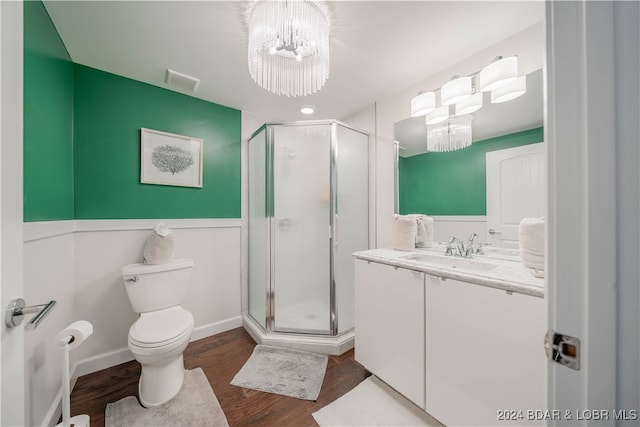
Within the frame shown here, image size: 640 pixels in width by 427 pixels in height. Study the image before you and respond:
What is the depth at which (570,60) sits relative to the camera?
398 mm

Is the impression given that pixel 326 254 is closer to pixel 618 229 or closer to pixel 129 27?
pixel 618 229

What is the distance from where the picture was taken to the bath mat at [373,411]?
130 cm

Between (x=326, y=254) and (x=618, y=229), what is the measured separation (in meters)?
1.95

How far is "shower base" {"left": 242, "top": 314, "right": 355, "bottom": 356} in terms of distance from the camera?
6.41 feet

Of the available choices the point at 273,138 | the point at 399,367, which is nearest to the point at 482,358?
the point at 399,367

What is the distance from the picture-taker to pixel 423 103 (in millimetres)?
1770

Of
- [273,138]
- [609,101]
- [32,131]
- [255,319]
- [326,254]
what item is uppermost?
[273,138]

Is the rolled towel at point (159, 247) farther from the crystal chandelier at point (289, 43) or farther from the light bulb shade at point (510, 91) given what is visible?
the light bulb shade at point (510, 91)

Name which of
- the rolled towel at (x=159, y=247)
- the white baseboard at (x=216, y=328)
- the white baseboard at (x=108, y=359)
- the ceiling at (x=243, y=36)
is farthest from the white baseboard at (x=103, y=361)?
the ceiling at (x=243, y=36)

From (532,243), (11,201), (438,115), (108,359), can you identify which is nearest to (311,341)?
(108,359)

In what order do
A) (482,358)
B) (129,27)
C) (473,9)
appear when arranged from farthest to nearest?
(129,27) < (473,9) < (482,358)

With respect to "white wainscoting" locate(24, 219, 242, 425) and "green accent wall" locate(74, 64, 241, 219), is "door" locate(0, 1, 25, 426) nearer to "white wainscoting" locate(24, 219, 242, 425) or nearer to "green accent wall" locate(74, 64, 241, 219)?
"white wainscoting" locate(24, 219, 242, 425)

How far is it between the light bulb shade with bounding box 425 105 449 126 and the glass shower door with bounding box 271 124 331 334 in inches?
33.1

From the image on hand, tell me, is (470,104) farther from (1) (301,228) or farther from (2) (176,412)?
(2) (176,412)
